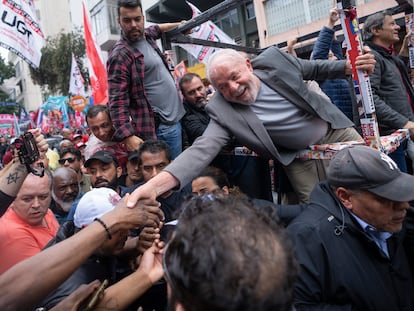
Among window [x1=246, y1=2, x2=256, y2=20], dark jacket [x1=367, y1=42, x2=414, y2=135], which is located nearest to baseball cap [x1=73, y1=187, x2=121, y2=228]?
dark jacket [x1=367, y1=42, x2=414, y2=135]

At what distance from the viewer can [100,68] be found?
7.02 meters

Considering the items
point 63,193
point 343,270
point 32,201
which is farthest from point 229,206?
point 63,193

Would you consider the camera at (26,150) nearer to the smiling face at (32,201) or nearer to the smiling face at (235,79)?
the smiling face at (32,201)

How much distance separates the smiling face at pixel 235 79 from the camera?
229cm

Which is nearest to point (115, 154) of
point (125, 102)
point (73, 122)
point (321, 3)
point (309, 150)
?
point (125, 102)

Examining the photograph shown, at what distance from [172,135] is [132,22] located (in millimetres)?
1012

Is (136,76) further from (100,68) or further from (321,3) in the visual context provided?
(321,3)

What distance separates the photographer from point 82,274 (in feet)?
5.82

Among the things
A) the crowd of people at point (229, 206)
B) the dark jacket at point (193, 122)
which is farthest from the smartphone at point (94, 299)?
the dark jacket at point (193, 122)

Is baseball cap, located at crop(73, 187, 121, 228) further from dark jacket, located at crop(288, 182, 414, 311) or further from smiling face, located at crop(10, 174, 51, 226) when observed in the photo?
dark jacket, located at crop(288, 182, 414, 311)

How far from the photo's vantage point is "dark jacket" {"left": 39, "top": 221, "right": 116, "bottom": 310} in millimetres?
1612

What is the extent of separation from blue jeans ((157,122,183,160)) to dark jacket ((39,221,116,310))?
4.57 ft

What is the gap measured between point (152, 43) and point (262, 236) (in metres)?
2.89

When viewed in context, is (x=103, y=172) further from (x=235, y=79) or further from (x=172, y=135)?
(x=235, y=79)
